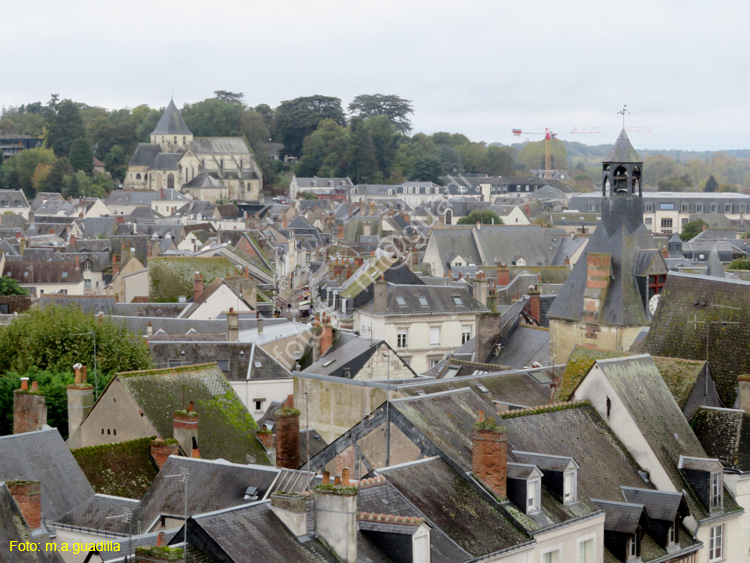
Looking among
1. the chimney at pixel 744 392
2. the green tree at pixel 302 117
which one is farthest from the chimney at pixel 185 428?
the green tree at pixel 302 117

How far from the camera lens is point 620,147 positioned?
1309 inches

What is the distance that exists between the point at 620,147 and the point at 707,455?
1368cm

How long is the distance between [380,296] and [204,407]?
18.4 m

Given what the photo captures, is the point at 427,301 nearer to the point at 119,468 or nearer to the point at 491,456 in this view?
the point at 119,468

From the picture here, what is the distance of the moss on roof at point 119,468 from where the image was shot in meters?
21.2

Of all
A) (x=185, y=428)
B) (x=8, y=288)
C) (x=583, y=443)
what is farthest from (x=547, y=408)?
(x=8, y=288)

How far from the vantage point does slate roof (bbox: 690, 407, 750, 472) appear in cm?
2111

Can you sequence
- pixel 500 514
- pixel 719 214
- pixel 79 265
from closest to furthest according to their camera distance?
pixel 500 514 → pixel 79 265 → pixel 719 214

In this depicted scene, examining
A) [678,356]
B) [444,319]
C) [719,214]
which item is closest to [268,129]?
[719,214]

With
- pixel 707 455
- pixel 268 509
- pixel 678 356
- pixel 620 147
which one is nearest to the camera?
pixel 268 509

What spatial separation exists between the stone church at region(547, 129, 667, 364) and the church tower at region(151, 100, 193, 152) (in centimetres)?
12508

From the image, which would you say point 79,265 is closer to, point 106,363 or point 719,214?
point 106,363

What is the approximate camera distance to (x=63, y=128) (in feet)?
505

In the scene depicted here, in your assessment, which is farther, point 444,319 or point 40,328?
point 444,319
